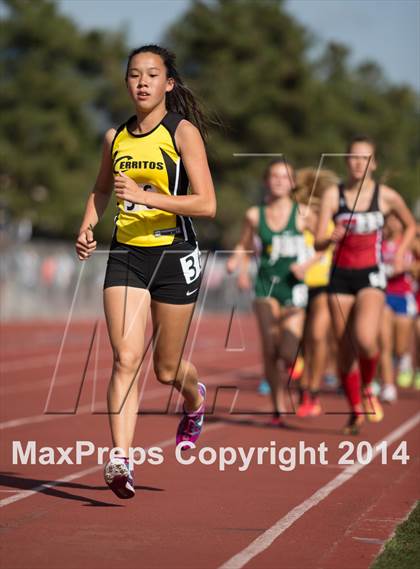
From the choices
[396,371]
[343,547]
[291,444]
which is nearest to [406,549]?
[343,547]

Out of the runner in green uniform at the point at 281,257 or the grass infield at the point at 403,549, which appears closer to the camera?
the grass infield at the point at 403,549

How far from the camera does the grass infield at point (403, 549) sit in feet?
19.2

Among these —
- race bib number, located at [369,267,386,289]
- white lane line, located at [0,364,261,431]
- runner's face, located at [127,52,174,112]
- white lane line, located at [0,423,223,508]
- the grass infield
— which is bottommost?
white lane line, located at [0,364,261,431]

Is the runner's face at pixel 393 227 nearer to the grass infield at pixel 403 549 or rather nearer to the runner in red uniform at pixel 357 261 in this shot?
the runner in red uniform at pixel 357 261

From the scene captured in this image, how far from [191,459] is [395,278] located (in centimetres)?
765

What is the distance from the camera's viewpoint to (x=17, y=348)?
26625 millimetres

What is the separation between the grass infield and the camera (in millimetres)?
5859

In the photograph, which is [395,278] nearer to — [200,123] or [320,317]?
[320,317]

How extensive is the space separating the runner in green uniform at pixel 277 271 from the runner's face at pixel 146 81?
4577 mm

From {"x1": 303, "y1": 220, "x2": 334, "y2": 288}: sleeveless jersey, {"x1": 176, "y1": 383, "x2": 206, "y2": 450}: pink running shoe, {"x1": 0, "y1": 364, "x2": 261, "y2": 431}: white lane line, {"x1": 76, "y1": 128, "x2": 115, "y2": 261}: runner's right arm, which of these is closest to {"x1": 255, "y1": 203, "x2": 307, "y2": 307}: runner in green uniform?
{"x1": 303, "y1": 220, "x2": 334, "y2": 288}: sleeveless jersey

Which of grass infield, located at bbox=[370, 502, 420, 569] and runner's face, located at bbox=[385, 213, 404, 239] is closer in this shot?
grass infield, located at bbox=[370, 502, 420, 569]

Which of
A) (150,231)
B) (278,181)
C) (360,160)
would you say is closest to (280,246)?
(278,181)

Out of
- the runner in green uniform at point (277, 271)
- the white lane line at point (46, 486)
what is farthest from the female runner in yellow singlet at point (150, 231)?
the runner in green uniform at point (277, 271)

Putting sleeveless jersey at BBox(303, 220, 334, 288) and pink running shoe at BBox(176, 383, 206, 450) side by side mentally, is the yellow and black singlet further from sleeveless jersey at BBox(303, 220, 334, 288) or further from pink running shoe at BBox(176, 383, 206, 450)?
sleeveless jersey at BBox(303, 220, 334, 288)
